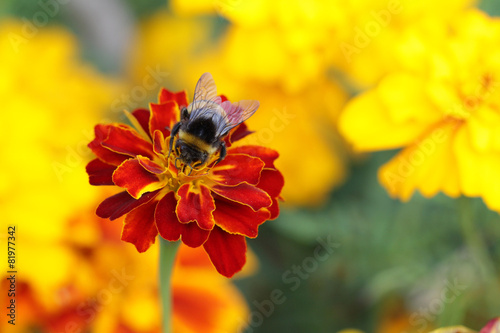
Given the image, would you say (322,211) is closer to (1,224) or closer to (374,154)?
(374,154)

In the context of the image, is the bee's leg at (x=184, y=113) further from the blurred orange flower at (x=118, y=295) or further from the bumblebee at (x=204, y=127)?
the blurred orange flower at (x=118, y=295)

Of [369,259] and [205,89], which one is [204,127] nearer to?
[205,89]

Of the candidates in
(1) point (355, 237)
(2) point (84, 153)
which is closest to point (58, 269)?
(2) point (84, 153)

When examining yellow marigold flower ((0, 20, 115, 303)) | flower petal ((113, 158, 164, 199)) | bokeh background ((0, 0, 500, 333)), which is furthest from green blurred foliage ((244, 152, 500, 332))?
flower petal ((113, 158, 164, 199))

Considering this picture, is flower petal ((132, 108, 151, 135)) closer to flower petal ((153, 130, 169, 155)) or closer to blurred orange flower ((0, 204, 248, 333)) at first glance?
flower petal ((153, 130, 169, 155))

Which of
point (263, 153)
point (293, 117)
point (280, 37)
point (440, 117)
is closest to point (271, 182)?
point (263, 153)
